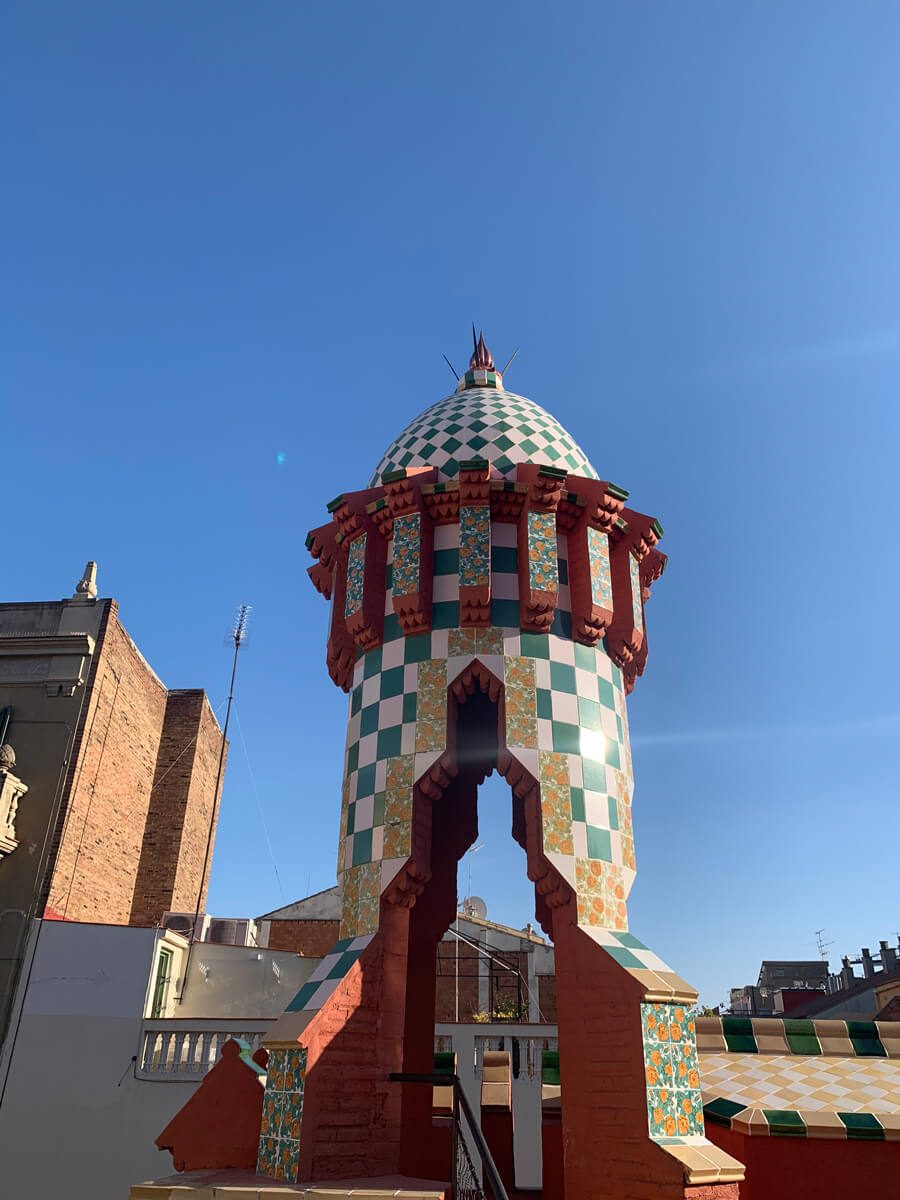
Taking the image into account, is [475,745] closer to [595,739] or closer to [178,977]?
[595,739]

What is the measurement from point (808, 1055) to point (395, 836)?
14.3ft

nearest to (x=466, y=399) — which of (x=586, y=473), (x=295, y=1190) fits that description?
(x=586, y=473)

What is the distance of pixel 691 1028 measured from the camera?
7145mm

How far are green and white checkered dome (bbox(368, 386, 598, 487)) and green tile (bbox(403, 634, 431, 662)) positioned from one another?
6.05ft

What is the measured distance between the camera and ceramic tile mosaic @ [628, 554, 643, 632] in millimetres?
9531

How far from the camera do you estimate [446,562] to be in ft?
30.6

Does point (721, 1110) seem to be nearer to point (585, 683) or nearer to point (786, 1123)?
point (786, 1123)

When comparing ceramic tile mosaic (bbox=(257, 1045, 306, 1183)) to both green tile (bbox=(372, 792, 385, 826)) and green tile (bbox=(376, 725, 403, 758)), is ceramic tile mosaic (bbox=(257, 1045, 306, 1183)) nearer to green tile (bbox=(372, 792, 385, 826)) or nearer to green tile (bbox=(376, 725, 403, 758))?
green tile (bbox=(372, 792, 385, 826))

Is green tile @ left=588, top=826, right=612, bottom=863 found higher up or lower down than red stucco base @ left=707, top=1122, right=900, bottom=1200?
higher up

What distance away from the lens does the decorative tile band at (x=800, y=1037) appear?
8.57 metres

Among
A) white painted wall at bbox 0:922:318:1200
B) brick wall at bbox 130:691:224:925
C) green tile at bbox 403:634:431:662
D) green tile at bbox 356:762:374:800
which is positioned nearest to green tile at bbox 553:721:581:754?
green tile at bbox 403:634:431:662

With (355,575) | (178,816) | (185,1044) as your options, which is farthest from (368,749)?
(178,816)

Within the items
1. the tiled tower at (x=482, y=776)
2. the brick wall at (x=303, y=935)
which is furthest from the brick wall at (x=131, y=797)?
the tiled tower at (x=482, y=776)

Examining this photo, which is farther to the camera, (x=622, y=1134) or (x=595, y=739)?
(x=595, y=739)
